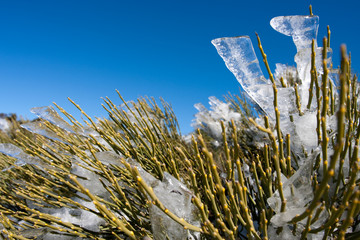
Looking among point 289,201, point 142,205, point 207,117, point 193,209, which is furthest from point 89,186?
point 207,117

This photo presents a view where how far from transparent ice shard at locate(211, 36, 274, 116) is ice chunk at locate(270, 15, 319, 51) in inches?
8.9

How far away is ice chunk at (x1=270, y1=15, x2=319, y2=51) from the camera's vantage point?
54.2 inches

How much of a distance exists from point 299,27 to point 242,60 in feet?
1.20

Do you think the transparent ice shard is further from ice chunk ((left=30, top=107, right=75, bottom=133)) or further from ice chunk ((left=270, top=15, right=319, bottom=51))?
ice chunk ((left=30, top=107, right=75, bottom=133))

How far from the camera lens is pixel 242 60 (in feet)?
4.77

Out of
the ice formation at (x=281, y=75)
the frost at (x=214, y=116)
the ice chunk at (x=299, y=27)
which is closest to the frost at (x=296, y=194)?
the ice formation at (x=281, y=75)

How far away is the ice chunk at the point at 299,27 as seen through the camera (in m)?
1.38

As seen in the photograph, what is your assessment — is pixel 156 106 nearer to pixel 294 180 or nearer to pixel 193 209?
pixel 193 209

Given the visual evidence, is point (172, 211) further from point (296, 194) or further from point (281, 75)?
point (281, 75)

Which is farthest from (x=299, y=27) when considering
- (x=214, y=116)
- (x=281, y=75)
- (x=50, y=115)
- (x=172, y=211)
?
(x=214, y=116)

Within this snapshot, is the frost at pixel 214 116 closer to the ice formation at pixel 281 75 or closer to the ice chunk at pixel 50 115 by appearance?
the ice formation at pixel 281 75

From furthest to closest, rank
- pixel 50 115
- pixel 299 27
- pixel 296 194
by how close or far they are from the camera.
→ pixel 50 115 → pixel 299 27 → pixel 296 194

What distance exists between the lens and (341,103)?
0.54 m

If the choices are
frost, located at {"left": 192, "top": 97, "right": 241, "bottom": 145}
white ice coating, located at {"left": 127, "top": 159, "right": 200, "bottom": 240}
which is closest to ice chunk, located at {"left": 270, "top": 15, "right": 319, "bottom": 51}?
white ice coating, located at {"left": 127, "top": 159, "right": 200, "bottom": 240}
